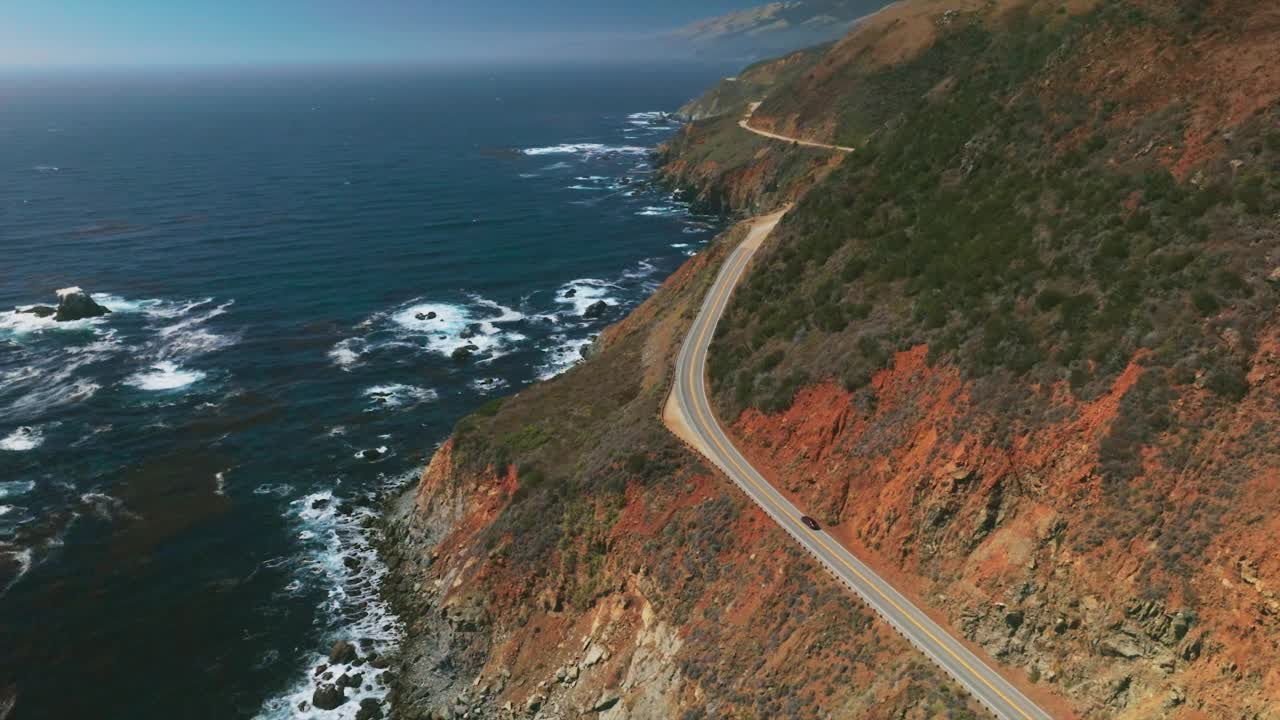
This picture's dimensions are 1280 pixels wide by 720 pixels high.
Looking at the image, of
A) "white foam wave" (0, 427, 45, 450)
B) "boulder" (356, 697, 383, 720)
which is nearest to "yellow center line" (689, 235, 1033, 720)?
"boulder" (356, 697, 383, 720)

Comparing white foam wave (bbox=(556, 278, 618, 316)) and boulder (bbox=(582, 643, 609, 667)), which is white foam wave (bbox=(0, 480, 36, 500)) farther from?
white foam wave (bbox=(556, 278, 618, 316))

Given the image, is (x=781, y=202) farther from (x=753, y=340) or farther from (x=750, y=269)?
(x=753, y=340)

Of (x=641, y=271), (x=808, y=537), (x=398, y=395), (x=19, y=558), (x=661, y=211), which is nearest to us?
(x=808, y=537)

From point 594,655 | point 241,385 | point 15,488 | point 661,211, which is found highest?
point 661,211

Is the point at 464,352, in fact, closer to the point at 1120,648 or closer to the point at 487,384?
the point at 487,384

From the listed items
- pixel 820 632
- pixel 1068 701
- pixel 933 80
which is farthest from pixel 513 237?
pixel 1068 701

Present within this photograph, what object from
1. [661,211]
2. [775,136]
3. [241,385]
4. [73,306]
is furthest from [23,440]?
[775,136]

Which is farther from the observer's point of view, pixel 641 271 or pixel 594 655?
pixel 641 271
